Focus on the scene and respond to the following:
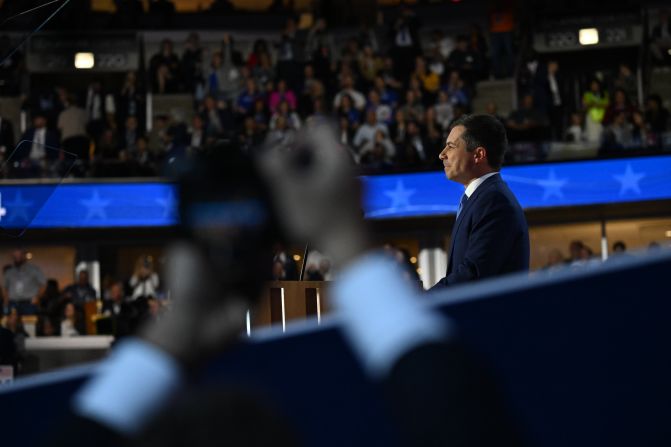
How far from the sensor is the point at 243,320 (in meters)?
0.96

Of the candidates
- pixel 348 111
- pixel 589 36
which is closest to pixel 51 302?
pixel 348 111

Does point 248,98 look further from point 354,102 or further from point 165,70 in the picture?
point 165,70

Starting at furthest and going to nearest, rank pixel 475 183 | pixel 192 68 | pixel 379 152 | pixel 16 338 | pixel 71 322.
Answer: pixel 192 68 → pixel 379 152 → pixel 71 322 → pixel 16 338 → pixel 475 183

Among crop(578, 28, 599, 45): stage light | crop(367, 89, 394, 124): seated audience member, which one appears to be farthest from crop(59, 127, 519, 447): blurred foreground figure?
crop(578, 28, 599, 45): stage light

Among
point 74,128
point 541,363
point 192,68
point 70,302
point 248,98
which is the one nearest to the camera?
point 541,363

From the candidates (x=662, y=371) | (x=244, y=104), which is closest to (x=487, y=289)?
(x=662, y=371)

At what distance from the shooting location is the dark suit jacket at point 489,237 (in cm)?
373

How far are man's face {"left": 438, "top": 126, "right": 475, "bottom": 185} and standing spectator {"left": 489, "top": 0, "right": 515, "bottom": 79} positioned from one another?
1404 cm

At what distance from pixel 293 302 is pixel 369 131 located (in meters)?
11.3

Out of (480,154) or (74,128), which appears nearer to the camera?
(480,154)

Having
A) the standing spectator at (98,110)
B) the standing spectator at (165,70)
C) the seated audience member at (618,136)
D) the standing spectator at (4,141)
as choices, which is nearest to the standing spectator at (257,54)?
the standing spectator at (165,70)

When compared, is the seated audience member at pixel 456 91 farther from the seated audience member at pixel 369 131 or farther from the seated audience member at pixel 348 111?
the seated audience member at pixel 348 111

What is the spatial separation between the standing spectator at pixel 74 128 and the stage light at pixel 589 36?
8877 mm

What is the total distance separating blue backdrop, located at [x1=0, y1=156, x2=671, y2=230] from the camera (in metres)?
14.9
